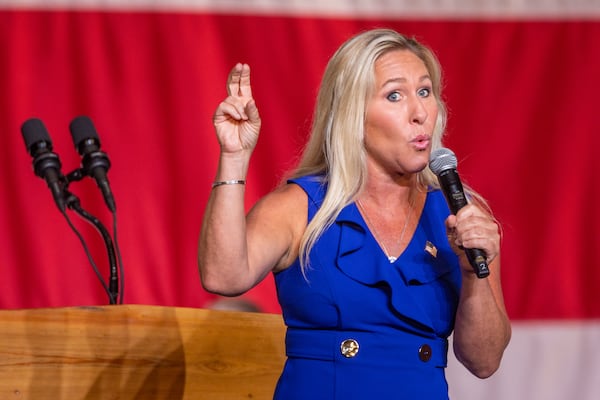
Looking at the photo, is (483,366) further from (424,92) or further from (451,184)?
(424,92)

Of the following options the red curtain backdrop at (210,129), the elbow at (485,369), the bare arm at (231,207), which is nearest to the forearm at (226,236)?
the bare arm at (231,207)

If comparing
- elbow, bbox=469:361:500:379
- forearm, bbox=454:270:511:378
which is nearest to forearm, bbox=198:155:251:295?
forearm, bbox=454:270:511:378

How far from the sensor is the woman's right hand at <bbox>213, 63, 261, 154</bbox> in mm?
1750

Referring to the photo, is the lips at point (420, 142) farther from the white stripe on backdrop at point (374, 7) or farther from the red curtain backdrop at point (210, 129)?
the white stripe on backdrop at point (374, 7)

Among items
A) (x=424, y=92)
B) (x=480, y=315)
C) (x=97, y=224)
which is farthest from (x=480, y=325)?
(x=97, y=224)

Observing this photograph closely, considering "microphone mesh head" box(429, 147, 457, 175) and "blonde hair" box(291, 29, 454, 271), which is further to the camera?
"blonde hair" box(291, 29, 454, 271)

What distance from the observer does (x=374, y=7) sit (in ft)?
11.2

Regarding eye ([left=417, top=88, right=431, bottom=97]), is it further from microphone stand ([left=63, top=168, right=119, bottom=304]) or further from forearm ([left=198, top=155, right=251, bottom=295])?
microphone stand ([left=63, top=168, right=119, bottom=304])

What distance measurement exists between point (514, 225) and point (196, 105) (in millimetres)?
1179

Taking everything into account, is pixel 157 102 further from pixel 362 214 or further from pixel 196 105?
pixel 362 214

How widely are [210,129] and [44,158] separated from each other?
1195 mm

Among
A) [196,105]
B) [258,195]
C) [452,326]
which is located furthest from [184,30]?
[452,326]

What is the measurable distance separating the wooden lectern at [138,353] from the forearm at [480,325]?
0.47 metres

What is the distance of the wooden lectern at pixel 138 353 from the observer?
199 cm
